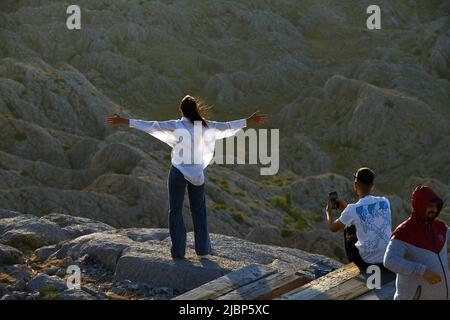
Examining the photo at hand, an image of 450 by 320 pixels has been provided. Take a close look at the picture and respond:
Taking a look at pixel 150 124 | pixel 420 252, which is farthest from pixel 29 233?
pixel 420 252

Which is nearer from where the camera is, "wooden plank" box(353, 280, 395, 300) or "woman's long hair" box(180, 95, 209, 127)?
"wooden plank" box(353, 280, 395, 300)

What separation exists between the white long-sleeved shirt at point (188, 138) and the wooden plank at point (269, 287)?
94.8 inches

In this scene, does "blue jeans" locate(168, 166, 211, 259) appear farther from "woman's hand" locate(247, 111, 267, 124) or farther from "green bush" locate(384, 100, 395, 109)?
"green bush" locate(384, 100, 395, 109)

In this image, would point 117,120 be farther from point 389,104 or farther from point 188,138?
point 389,104

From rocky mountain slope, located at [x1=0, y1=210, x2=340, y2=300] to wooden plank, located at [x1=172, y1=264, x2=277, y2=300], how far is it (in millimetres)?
718

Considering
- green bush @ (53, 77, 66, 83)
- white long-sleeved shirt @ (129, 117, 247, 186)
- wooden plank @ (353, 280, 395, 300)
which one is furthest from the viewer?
green bush @ (53, 77, 66, 83)

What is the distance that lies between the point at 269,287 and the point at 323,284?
95 cm

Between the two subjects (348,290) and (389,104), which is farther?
(389,104)

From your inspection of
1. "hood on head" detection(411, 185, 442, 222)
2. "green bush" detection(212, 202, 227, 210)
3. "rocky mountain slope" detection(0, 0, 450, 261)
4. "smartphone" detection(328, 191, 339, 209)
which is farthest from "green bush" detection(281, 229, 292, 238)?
"hood on head" detection(411, 185, 442, 222)

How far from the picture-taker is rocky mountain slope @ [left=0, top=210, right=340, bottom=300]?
13.1 metres

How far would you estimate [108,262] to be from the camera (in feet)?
48.5

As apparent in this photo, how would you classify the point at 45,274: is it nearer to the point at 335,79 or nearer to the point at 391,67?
the point at 335,79

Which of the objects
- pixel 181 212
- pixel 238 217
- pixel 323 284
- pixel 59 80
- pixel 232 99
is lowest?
pixel 238 217
